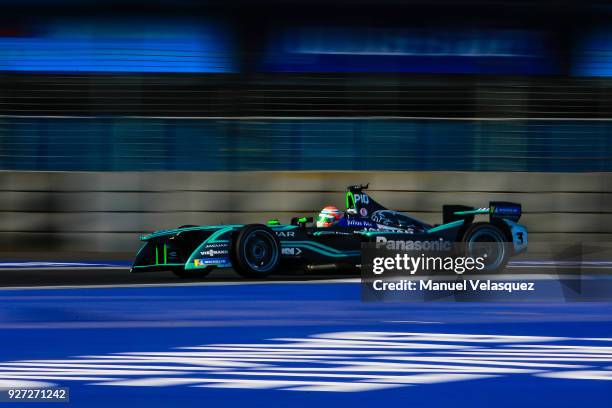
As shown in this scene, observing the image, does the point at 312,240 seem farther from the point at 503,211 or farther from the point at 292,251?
the point at 503,211

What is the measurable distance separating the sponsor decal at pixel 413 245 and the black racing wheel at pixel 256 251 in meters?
1.16

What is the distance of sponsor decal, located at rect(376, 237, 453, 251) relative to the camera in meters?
13.4

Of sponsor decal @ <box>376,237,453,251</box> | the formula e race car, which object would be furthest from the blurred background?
sponsor decal @ <box>376,237,453,251</box>

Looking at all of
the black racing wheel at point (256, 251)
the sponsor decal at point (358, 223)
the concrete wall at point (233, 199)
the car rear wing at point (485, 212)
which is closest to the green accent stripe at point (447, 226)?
the car rear wing at point (485, 212)

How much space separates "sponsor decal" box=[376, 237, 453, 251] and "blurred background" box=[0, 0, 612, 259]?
524cm

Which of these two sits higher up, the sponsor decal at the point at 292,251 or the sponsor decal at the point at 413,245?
the sponsor decal at the point at 413,245

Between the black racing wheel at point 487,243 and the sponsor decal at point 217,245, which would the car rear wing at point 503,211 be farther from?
the sponsor decal at point 217,245

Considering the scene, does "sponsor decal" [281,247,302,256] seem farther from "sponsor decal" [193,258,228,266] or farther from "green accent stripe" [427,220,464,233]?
"green accent stripe" [427,220,464,233]

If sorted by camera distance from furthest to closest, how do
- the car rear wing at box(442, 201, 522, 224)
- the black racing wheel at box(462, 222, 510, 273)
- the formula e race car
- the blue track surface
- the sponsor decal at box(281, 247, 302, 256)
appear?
the car rear wing at box(442, 201, 522, 224)
the sponsor decal at box(281, 247, 302, 256)
the black racing wheel at box(462, 222, 510, 273)
the formula e race car
the blue track surface

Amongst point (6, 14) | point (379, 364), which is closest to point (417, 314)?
point (379, 364)

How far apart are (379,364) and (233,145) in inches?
480

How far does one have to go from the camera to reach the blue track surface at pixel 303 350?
6.30m

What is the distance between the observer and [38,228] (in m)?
18.8

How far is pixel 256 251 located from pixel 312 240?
2.19 ft
